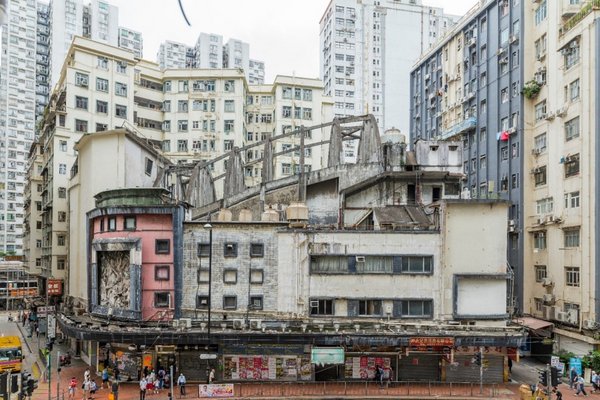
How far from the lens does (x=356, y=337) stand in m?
36.6

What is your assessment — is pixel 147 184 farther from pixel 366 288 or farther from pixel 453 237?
pixel 453 237

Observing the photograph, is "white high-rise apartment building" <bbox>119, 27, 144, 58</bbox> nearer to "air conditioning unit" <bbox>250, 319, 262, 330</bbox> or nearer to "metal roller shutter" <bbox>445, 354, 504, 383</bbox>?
"air conditioning unit" <bbox>250, 319, 262, 330</bbox>

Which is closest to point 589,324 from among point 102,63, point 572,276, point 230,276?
point 572,276

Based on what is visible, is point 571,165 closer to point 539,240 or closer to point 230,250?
point 539,240

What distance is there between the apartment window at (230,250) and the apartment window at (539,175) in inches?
1174

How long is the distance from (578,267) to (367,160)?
2040 cm

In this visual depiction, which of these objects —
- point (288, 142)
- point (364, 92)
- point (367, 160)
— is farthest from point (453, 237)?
point (364, 92)

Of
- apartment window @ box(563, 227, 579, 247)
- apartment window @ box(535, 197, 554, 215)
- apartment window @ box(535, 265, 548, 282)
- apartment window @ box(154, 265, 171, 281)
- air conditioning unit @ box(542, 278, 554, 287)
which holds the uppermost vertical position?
apartment window @ box(535, 197, 554, 215)

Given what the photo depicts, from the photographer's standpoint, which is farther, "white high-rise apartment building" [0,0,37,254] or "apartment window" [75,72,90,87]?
"white high-rise apartment building" [0,0,37,254]

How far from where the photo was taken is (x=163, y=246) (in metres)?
40.2

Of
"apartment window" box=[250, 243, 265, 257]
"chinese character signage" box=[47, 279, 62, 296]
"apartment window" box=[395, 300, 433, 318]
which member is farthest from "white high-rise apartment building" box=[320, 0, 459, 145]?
"apartment window" box=[395, 300, 433, 318]

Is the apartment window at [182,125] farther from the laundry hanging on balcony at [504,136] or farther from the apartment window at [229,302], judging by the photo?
the laundry hanging on balcony at [504,136]

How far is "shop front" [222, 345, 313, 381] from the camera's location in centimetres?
3756

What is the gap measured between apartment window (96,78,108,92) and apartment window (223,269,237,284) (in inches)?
1480
